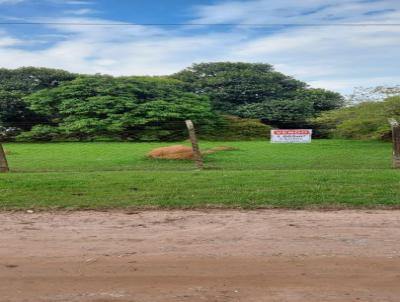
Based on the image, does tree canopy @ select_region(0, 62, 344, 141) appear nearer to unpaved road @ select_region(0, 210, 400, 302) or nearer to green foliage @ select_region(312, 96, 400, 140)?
green foliage @ select_region(312, 96, 400, 140)

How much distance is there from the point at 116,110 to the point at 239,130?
24.7 ft

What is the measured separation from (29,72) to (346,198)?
29.3m

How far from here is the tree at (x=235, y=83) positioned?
1487 inches

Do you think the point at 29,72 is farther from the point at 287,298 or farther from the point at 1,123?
the point at 287,298

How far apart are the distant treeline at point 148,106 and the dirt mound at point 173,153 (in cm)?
761

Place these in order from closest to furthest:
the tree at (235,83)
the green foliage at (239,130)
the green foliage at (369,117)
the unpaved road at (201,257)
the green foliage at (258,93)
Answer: the unpaved road at (201,257)
the green foliage at (369,117)
the green foliage at (239,130)
the green foliage at (258,93)
the tree at (235,83)

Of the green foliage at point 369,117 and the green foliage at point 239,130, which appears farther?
the green foliage at point 239,130

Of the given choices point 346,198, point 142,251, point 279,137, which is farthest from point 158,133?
point 142,251

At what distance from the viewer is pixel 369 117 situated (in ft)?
67.9

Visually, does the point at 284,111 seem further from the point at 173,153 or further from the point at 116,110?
the point at 173,153

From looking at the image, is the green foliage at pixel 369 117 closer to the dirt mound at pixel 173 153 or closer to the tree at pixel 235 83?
the dirt mound at pixel 173 153

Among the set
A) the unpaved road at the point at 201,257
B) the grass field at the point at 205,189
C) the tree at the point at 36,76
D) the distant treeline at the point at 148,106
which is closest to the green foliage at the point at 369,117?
the distant treeline at the point at 148,106

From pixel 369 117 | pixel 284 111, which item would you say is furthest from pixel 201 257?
pixel 284 111

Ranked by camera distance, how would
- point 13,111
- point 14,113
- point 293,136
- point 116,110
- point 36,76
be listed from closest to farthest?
point 293,136 < point 116,110 < point 13,111 < point 14,113 < point 36,76
